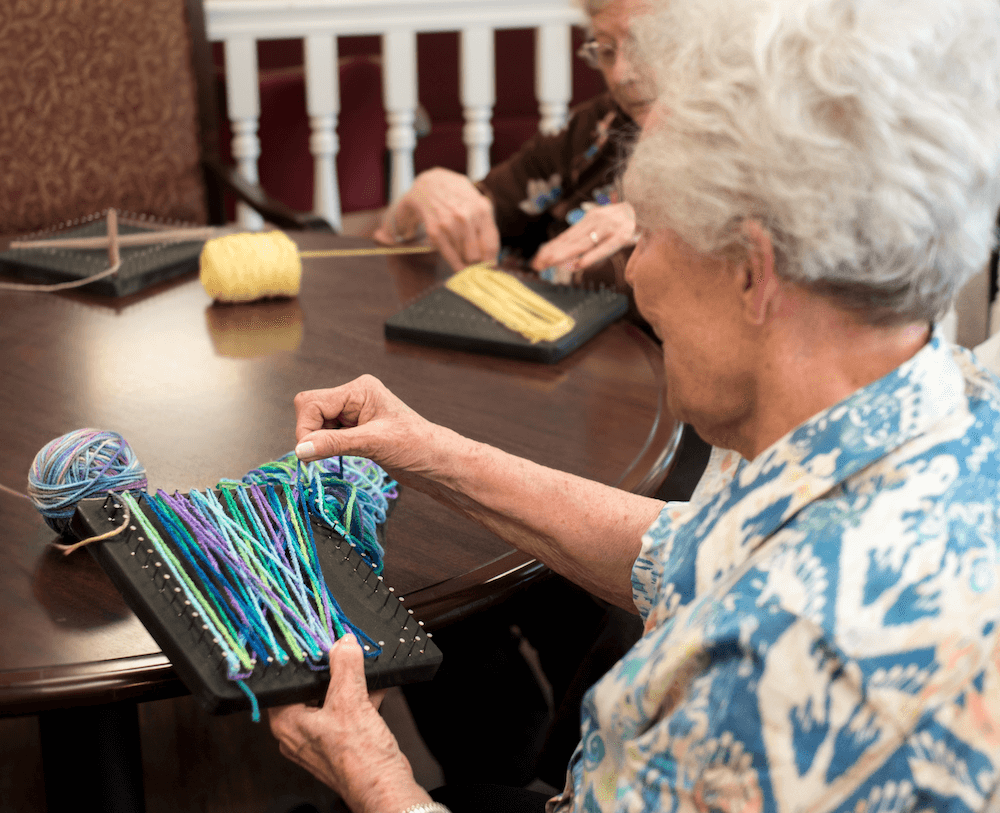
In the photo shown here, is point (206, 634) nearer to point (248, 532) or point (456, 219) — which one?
point (248, 532)

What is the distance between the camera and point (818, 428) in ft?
2.06

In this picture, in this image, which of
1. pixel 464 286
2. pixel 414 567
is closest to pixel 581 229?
pixel 464 286

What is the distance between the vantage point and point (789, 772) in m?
0.56

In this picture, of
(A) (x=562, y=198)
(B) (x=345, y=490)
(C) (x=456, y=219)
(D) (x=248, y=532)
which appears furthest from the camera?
(A) (x=562, y=198)

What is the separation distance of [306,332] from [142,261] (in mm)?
369

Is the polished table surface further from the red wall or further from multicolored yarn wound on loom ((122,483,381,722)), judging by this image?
the red wall

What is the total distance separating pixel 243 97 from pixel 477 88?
62 cm

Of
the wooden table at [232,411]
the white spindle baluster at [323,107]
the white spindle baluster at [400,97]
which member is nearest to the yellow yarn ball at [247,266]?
the wooden table at [232,411]

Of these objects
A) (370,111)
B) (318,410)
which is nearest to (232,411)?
(318,410)

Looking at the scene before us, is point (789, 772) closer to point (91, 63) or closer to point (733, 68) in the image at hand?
point (733, 68)

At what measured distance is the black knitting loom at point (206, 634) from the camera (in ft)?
2.25

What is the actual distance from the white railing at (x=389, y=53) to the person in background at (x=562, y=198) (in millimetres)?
450

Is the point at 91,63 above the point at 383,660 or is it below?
above

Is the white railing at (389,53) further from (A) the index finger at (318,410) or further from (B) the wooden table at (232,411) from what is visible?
(A) the index finger at (318,410)
